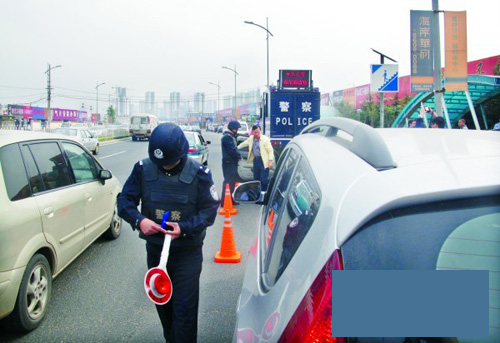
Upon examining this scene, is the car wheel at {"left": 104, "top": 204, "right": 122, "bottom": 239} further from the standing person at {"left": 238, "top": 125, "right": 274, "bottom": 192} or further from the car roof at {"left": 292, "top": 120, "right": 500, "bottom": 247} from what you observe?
the car roof at {"left": 292, "top": 120, "right": 500, "bottom": 247}

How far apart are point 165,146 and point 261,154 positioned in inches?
244

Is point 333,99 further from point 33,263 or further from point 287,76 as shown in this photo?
point 33,263

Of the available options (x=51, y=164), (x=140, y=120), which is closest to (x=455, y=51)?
(x=51, y=164)

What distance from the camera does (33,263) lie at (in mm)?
3510

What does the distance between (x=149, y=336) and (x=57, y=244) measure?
1.28 metres

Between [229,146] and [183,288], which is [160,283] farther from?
[229,146]

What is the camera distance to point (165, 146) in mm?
2752

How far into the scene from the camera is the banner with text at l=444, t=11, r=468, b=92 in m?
9.41

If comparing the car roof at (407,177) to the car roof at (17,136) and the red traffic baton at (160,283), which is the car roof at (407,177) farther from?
the car roof at (17,136)

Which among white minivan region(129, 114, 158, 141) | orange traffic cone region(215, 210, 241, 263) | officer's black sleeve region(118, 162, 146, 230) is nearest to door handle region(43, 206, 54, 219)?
officer's black sleeve region(118, 162, 146, 230)

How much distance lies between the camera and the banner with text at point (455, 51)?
941 cm

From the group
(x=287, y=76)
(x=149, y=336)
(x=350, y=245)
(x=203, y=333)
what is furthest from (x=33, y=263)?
(x=287, y=76)

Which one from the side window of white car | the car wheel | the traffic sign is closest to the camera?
the side window of white car

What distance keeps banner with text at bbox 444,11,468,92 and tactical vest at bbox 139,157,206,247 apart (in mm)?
8468
